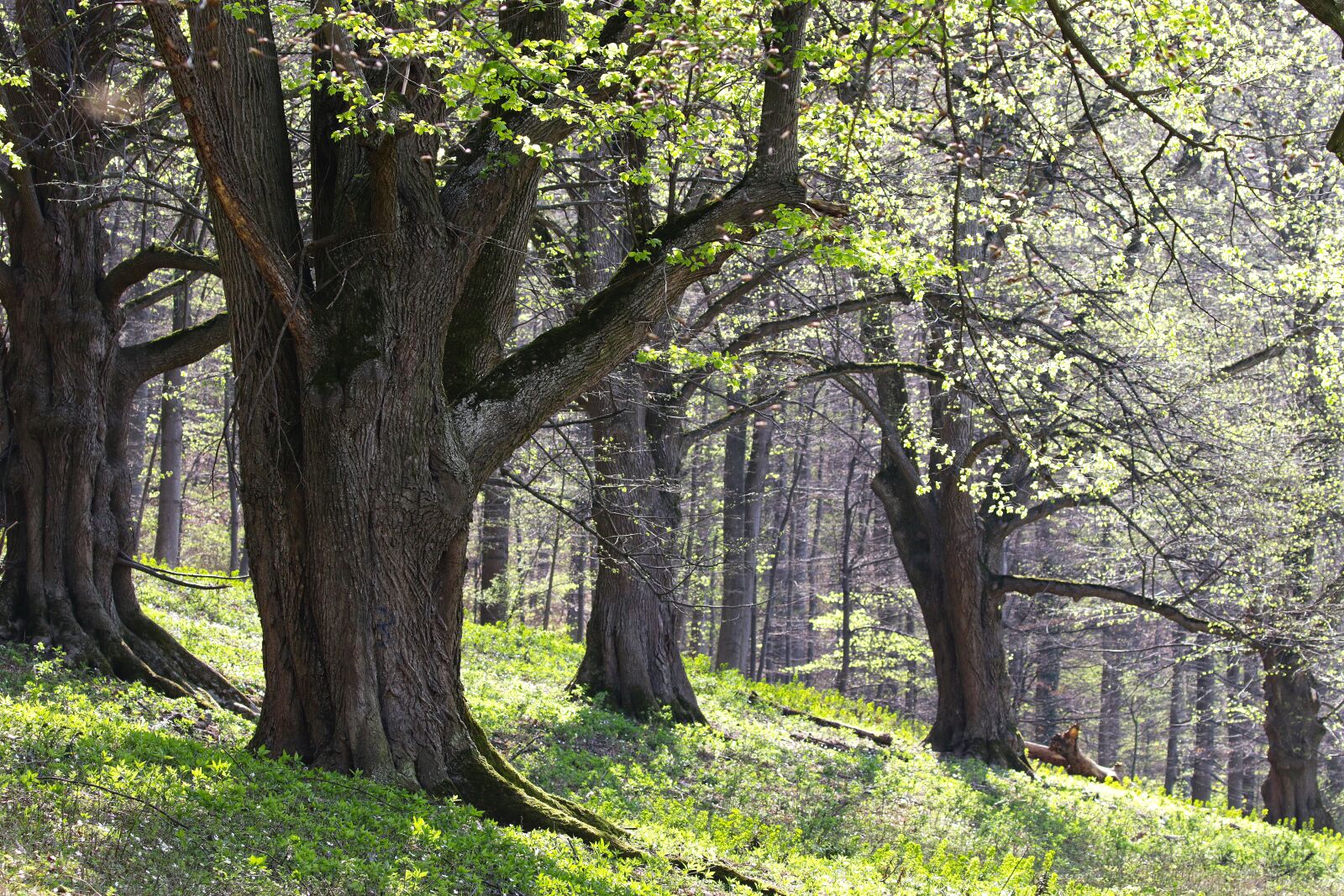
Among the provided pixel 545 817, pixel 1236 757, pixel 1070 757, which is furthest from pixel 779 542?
pixel 545 817

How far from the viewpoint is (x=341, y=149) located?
689 centimetres

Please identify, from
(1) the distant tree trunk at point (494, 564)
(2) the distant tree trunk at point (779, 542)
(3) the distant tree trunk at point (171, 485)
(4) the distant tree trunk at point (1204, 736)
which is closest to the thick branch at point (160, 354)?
(3) the distant tree trunk at point (171, 485)

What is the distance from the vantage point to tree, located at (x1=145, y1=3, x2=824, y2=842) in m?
6.35

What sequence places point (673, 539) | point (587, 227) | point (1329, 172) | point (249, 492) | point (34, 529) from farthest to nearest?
point (1329, 172) < point (587, 227) < point (673, 539) < point (34, 529) < point (249, 492)

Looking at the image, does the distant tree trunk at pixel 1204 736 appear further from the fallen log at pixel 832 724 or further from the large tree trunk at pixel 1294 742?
the fallen log at pixel 832 724

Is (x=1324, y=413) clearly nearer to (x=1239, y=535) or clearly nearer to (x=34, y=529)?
(x=1239, y=535)

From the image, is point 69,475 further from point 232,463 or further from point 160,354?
point 232,463

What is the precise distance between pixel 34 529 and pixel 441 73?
521cm

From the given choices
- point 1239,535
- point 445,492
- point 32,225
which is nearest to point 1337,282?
point 1239,535

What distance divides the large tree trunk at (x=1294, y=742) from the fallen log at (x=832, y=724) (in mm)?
7236

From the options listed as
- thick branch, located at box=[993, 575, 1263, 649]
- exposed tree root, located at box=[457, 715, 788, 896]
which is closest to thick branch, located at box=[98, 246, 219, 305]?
exposed tree root, located at box=[457, 715, 788, 896]

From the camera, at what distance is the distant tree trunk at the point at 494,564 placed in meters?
20.6

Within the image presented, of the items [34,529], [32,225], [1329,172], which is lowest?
[34,529]

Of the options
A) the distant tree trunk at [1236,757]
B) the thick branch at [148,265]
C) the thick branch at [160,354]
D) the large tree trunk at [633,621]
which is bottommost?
the distant tree trunk at [1236,757]
